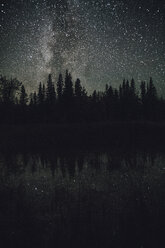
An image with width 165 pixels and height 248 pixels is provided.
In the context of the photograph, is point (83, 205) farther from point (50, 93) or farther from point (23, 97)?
point (23, 97)

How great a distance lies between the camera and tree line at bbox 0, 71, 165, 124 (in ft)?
174

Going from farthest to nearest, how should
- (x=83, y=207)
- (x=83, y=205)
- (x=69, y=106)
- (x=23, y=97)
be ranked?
1. (x=23, y=97)
2. (x=69, y=106)
3. (x=83, y=205)
4. (x=83, y=207)

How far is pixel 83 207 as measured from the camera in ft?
27.2

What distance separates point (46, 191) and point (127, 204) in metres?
3.91

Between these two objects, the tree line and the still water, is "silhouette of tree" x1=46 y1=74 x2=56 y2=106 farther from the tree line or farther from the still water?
the still water

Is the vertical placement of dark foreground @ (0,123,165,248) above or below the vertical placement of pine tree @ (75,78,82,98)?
below

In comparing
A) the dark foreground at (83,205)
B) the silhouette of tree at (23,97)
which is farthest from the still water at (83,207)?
the silhouette of tree at (23,97)

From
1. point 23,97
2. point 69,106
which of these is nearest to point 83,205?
point 69,106

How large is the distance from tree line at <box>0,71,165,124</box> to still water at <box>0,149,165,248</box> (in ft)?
122

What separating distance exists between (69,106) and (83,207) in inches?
1800

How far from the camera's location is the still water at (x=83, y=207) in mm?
6344

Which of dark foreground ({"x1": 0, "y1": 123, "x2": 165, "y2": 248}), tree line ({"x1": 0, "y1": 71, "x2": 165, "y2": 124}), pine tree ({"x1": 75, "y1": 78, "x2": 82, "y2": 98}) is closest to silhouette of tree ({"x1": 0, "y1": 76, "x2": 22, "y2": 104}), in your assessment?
tree line ({"x1": 0, "y1": 71, "x2": 165, "y2": 124})

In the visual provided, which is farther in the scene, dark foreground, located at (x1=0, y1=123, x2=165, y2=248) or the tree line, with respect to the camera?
the tree line

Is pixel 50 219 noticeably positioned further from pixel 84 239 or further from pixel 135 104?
pixel 135 104
